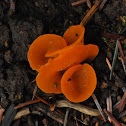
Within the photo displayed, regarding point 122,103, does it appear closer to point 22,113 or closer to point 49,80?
point 49,80

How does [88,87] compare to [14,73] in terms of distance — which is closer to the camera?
[88,87]

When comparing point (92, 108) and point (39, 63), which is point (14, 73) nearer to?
point (39, 63)

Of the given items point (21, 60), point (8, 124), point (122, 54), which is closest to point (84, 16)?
point (122, 54)

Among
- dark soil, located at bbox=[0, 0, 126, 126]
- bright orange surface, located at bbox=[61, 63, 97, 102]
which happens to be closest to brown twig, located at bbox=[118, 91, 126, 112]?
dark soil, located at bbox=[0, 0, 126, 126]

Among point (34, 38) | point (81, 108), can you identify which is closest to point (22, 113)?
point (81, 108)

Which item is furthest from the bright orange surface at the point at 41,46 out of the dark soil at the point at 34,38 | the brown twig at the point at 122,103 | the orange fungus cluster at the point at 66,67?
the brown twig at the point at 122,103

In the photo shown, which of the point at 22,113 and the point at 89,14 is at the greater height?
the point at 89,14

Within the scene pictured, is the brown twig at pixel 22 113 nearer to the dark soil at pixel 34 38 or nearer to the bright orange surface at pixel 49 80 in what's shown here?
the dark soil at pixel 34 38
